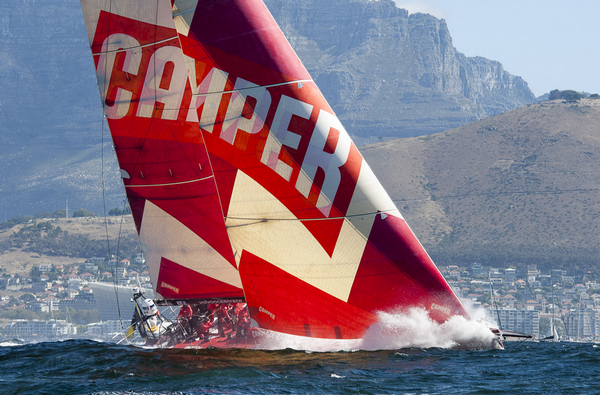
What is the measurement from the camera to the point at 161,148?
13711 mm

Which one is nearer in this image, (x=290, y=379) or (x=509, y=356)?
(x=290, y=379)

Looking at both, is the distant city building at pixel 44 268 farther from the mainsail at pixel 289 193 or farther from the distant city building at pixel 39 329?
the mainsail at pixel 289 193

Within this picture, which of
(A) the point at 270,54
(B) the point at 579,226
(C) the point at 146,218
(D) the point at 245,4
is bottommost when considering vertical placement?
(C) the point at 146,218

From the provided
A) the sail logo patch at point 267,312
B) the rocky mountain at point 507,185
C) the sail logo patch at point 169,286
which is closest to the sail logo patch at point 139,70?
the sail logo patch at point 169,286

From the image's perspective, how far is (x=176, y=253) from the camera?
14547mm

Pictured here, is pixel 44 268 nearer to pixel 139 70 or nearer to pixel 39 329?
pixel 39 329

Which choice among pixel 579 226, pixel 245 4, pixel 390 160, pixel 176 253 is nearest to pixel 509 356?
pixel 176 253

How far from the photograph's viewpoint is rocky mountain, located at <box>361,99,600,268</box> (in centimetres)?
11706

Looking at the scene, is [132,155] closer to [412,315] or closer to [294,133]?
[294,133]

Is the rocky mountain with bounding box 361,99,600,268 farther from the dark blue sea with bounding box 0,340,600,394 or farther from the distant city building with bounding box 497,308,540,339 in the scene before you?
the dark blue sea with bounding box 0,340,600,394

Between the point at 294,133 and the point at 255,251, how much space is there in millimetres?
2074

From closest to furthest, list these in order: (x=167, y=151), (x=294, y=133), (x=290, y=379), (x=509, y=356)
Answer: (x=290, y=379) < (x=294, y=133) < (x=509, y=356) < (x=167, y=151)

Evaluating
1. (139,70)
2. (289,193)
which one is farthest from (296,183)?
(139,70)

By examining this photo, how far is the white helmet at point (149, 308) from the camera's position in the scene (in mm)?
14883
